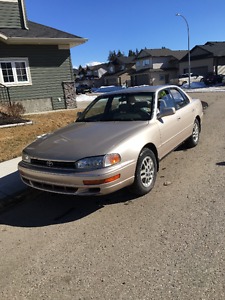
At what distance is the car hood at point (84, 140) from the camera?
12.4ft

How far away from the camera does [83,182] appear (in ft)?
11.9

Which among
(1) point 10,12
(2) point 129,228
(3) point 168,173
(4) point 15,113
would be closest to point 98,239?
(2) point 129,228

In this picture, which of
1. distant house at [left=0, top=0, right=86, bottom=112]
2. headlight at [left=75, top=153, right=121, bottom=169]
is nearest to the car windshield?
headlight at [left=75, top=153, right=121, bottom=169]

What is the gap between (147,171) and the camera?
14.3 feet

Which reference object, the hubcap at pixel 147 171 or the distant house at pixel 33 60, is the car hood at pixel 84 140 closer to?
the hubcap at pixel 147 171

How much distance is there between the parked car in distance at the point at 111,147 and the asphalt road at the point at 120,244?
0.41 meters

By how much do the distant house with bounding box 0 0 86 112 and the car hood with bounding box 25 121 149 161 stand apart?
10.5 meters

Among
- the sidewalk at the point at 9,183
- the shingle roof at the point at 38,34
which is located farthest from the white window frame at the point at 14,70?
the sidewalk at the point at 9,183

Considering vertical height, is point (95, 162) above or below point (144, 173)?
above

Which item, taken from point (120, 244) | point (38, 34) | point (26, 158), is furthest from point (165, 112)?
point (38, 34)

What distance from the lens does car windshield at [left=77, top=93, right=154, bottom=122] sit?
16.1 ft

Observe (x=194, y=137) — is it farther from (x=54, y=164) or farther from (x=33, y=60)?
(x=33, y=60)

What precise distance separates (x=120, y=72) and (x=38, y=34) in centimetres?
5475

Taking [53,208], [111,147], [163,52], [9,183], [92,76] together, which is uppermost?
[163,52]
